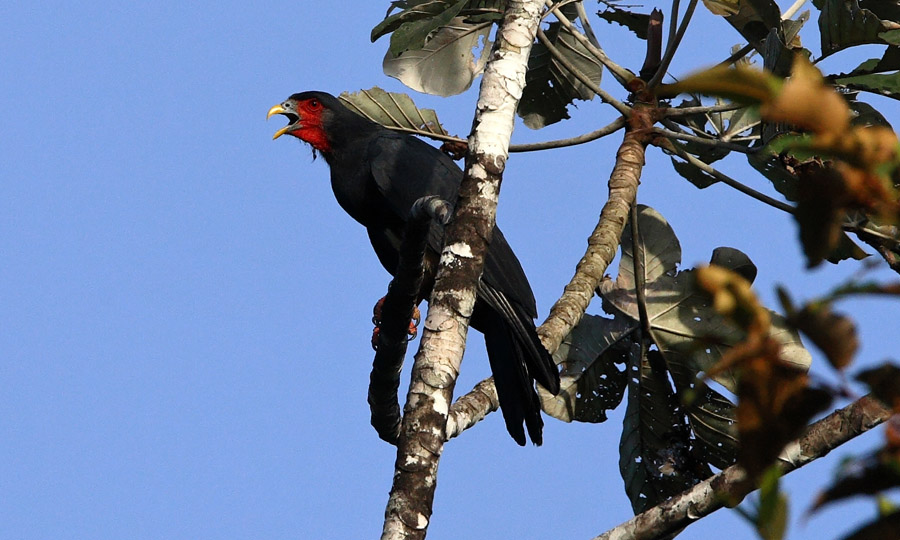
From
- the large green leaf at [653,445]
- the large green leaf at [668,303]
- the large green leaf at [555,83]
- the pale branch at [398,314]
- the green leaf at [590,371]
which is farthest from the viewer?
the large green leaf at [555,83]

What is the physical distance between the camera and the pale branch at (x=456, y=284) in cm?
280

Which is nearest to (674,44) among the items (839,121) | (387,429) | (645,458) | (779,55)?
(779,55)

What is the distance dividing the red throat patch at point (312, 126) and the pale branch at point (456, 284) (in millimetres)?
2791

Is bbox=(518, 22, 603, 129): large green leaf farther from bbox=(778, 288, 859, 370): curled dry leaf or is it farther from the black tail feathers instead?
bbox=(778, 288, 859, 370): curled dry leaf

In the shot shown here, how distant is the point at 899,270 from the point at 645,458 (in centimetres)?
177

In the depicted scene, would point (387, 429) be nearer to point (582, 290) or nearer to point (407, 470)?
point (582, 290)

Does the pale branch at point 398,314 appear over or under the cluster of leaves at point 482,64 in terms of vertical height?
under

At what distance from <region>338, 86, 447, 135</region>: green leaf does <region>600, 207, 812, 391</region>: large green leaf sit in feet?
4.44

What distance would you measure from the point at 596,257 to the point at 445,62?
1.81 metres

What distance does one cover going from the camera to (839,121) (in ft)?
2.55

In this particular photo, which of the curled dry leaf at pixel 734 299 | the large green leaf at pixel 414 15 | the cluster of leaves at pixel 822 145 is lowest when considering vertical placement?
the curled dry leaf at pixel 734 299

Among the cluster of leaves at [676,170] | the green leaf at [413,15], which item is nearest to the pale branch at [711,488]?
the cluster of leaves at [676,170]

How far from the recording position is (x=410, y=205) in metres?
5.50

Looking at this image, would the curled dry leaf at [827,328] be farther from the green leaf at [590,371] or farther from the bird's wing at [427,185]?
the green leaf at [590,371]
